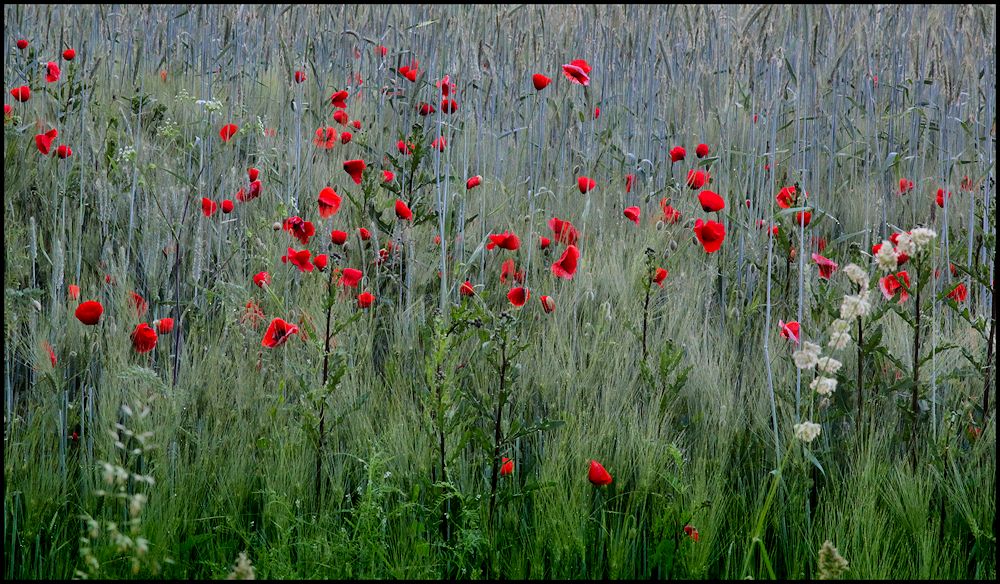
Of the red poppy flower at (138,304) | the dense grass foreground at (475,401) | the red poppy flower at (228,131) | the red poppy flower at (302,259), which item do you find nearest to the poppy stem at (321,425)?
the dense grass foreground at (475,401)

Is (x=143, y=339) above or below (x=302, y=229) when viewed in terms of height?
below

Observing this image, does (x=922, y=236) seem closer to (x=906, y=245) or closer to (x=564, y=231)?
(x=906, y=245)

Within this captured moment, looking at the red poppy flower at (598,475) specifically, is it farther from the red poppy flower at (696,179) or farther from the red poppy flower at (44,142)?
the red poppy flower at (44,142)

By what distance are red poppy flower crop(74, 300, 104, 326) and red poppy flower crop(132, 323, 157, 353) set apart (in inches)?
2.9

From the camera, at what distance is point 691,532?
141 centimetres

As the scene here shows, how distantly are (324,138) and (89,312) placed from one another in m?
1.37

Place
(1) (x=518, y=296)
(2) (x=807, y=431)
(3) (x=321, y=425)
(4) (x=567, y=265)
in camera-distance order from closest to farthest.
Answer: (2) (x=807, y=431) < (3) (x=321, y=425) < (1) (x=518, y=296) < (4) (x=567, y=265)

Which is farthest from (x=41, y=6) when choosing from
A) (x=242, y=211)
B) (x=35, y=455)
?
(x=35, y=455)

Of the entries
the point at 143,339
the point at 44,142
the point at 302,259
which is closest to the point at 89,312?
the point at 143,339

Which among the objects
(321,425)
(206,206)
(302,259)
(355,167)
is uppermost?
(355,167)

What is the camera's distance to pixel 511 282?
2145 mm

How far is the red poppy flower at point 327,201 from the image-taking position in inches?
77.5

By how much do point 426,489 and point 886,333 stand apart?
1.01 m

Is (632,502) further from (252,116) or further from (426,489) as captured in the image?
(252,116)
